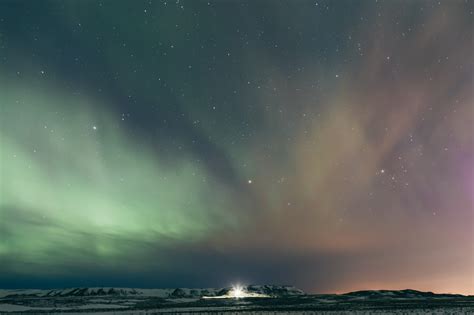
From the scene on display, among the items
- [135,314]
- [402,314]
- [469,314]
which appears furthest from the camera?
[135,314]

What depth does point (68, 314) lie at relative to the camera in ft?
260

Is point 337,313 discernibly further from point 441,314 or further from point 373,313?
point 441,314

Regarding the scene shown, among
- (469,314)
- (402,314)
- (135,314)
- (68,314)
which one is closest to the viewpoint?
(469,314)

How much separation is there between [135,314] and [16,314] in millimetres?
25254

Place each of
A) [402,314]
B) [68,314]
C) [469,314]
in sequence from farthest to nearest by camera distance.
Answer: [68,314]
[402,314]
[469,314]

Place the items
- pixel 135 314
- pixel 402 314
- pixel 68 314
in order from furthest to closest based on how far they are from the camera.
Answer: pixel 68 314 < pixel 135 314 < pixel 402 314

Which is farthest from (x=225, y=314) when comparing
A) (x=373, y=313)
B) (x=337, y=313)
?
(x=373, y=313)

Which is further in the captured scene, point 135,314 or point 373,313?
point 135,314

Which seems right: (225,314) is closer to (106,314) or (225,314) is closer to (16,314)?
(106,314)

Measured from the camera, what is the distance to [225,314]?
2803 inches

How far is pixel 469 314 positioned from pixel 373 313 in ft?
49.4

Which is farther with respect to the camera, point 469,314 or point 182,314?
point 182,314

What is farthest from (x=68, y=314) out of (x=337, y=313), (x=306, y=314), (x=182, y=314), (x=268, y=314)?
(x=337, y=313)

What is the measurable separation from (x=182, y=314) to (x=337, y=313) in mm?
29645
